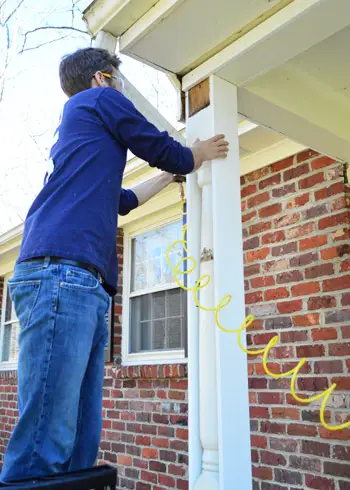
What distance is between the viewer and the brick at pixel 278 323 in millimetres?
3053

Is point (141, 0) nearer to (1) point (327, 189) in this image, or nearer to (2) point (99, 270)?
(2) point (99, 270)

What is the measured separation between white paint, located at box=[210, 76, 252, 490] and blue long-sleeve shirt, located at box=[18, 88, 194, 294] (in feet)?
0.61

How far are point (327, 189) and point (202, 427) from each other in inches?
72.4

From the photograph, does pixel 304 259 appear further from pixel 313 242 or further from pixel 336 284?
pixel 336 284

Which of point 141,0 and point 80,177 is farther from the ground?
point 141,0

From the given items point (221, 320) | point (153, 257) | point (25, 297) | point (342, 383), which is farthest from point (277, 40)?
point (153, 257)

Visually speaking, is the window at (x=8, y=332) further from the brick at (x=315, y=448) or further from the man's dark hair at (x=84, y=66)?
the man's dark hair at (x=84, y=66)

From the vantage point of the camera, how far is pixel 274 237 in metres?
3.24

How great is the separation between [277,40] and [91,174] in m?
0.82

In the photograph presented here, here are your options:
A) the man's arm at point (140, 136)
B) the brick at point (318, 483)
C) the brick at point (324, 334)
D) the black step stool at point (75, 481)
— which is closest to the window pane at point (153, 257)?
the brick at point (324, 334)

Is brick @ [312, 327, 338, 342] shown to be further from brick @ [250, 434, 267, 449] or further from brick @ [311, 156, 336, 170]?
brick @ [311, 156, 336, 170]

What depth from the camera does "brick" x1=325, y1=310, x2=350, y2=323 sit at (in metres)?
2.77

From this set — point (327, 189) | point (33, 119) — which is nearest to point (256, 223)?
point (327, 189)

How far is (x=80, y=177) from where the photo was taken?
160cm
